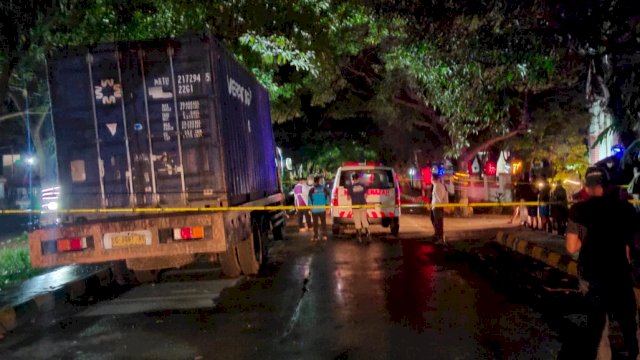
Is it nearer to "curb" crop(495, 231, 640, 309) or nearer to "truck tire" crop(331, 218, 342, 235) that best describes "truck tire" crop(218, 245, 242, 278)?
"curb" crop(495, 231, 640, 309)

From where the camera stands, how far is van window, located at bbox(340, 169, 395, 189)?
1588cm

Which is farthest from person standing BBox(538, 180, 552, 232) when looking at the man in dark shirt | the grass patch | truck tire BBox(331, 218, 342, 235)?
the grass patch

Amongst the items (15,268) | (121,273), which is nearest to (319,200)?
(121,273)

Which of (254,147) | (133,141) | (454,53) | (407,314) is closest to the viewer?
(407,314)

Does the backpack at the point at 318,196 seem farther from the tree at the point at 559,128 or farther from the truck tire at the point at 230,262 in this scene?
the tree at the point at 559,128

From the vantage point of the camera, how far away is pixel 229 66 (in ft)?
33.0

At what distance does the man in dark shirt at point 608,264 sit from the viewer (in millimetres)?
4812

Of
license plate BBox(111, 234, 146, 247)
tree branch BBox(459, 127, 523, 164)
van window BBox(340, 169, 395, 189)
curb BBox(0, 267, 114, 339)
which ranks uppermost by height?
tree branch BBox(459, 127, 523, 164)

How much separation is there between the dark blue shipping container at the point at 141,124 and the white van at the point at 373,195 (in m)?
6.67

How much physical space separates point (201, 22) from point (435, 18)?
474 cm

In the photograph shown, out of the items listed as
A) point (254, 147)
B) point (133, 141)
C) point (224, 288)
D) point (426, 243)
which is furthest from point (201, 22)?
point (426, 243)

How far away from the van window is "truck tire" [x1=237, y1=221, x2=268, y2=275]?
4.97 metres

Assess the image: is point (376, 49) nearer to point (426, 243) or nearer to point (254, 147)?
point (426, 243)

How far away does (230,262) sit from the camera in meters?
10.3
